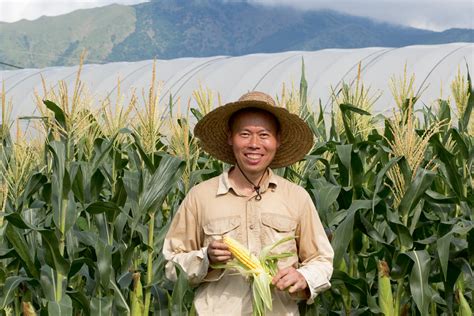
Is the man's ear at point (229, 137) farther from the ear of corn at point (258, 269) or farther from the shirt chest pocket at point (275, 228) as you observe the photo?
the ear of corn at point (258, 269)

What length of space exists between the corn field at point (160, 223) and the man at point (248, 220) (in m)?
0.58

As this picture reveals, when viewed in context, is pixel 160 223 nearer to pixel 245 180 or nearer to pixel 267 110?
pixel 245 180

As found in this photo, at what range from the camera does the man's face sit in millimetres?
4121

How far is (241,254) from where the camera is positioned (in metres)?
3.99

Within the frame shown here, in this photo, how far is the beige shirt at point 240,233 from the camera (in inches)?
165

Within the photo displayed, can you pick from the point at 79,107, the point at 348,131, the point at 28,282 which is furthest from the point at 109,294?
the point at 348,131

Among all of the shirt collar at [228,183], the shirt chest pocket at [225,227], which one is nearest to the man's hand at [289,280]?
the shirt chest pocket at [225,227]

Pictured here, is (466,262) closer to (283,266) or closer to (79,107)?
(283,266)

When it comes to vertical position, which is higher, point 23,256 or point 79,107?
point 79,107

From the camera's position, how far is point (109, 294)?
18.0 feet

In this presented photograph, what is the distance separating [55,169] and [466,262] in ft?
8.34

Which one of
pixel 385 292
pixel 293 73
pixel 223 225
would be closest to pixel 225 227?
pixel 223 225

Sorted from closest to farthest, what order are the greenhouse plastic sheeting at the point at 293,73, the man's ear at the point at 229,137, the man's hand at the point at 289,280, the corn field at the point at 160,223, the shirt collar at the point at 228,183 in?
Answer: the man's hand at the point at 289,280 → the shirt collar at the point at 228,183 → the man's ear at the point at 229,137 → the corn field at the point at 160,223 → the greenhouse plastic sheeting at the point at 293,73

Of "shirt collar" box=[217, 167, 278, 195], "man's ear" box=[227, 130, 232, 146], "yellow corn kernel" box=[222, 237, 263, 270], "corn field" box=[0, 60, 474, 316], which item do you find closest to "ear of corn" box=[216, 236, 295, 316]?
"yellow corn kernel" box=[222, 237, 263, 270]
